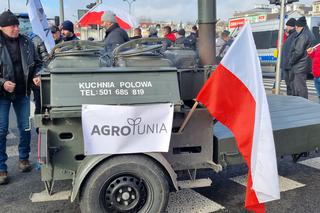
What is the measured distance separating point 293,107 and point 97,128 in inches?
112

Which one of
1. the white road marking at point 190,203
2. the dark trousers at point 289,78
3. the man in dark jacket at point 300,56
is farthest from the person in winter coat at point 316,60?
the white road marking at point 190,203

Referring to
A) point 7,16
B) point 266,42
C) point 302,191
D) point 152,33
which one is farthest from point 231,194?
point 266,42

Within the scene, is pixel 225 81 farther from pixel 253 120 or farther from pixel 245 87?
pixel 253 120

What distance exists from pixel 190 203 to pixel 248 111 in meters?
1.36

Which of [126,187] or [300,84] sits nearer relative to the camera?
[126,187]

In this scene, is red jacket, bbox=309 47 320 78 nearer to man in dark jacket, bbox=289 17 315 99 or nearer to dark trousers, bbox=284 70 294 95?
man in dark jacket, bbox=289 17 315 99

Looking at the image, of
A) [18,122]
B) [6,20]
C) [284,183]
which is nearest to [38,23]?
[6,20]

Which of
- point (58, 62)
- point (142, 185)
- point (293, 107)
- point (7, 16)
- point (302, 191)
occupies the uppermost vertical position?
point (7, 16)

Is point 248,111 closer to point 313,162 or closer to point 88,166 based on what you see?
point 88,166

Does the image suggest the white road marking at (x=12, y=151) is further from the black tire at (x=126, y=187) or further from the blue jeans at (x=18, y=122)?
the black tire at (x=126, y=187)

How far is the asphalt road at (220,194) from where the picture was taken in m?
3.87

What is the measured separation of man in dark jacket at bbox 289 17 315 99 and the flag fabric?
510cm

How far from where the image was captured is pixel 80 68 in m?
3.40

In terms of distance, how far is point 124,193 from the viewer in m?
3.31
